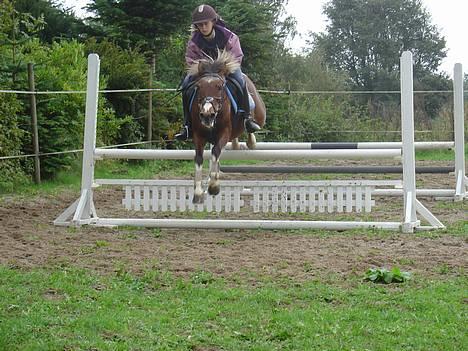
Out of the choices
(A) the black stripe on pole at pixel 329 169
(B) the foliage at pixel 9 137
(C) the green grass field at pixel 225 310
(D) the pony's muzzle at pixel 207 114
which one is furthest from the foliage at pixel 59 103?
(C) the green grass field at pixel 225 310

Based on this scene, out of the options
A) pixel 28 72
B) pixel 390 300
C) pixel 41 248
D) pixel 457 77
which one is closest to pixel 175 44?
pixel 28 72

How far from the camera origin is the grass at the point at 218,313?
337 cm

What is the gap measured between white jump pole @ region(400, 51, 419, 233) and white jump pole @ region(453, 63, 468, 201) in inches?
104

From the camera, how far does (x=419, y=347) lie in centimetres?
329

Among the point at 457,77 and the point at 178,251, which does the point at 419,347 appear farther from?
the point at 457,77

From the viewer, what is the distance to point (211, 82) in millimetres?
6152

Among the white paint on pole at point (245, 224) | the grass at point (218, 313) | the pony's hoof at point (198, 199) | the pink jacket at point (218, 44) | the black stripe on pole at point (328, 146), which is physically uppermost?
the pink jacket at point (218, 44)

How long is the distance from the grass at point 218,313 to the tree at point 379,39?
31.6m

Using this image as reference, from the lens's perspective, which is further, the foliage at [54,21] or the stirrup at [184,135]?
the foliage at [54,21]

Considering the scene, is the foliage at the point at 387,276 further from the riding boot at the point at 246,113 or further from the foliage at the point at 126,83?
the foliage at the point at 126,83

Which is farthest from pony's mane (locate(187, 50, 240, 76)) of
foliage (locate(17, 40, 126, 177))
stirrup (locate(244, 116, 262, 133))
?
foliage (locate(17, 40, 126, 177))

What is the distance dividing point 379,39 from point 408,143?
1221 inches

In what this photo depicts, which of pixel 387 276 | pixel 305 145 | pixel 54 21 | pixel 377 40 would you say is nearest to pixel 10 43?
pixel 305 145

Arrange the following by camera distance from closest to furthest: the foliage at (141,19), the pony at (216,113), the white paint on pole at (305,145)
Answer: the pony at (216,113) → the white paint on pole at (305,145) → the foliage at (141,19)
